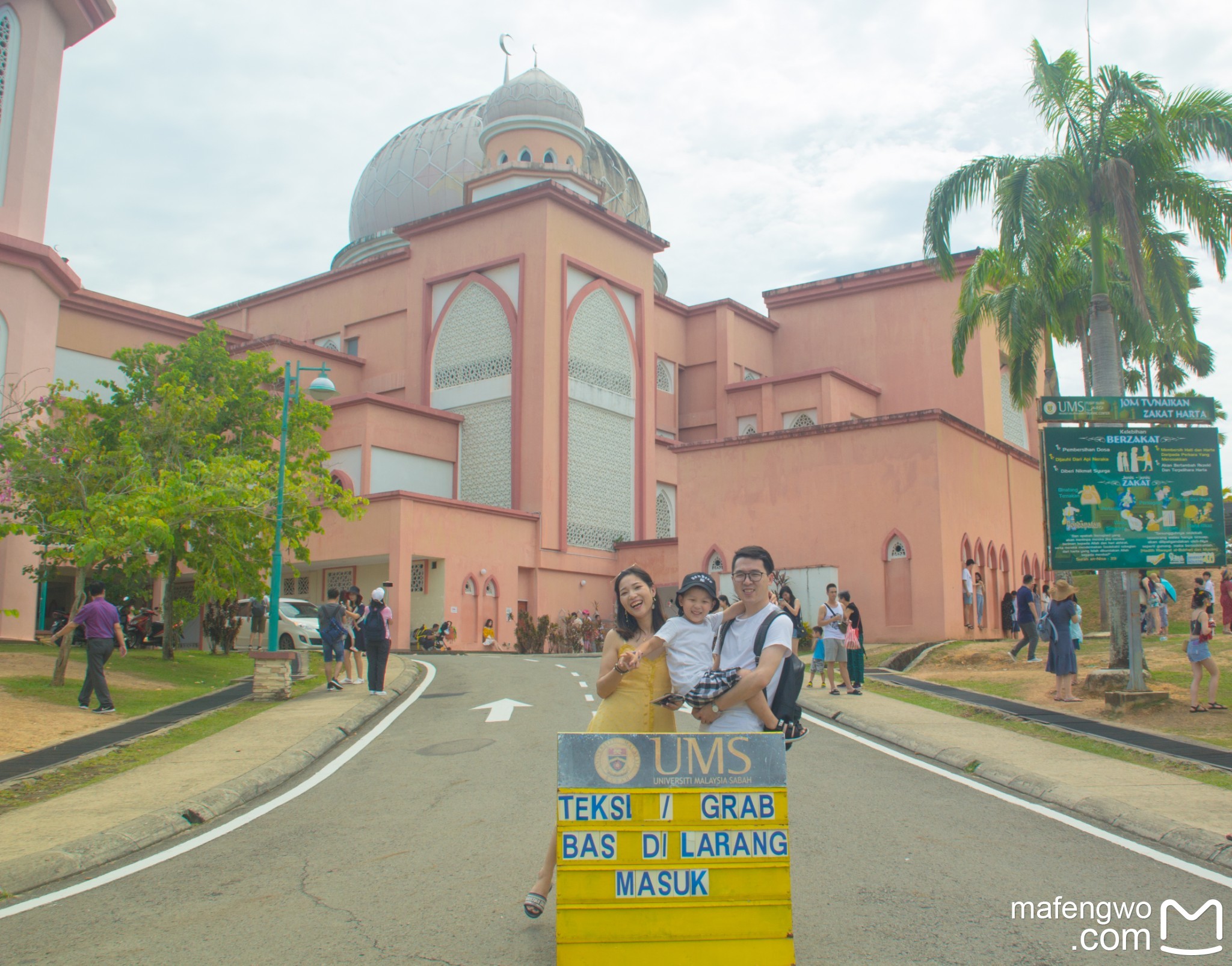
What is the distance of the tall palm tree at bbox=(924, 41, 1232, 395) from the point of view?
17297 mm

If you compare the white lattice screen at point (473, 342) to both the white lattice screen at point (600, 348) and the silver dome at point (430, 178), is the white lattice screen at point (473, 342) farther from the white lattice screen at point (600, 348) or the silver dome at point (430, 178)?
the silver dome at point (430, 178)

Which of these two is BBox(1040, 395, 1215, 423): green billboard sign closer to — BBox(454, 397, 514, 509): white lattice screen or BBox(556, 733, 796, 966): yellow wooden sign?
BBox(556, 733, 796, 966): yellow wooden sign

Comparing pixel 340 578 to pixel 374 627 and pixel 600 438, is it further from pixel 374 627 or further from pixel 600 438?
pixel 374 627

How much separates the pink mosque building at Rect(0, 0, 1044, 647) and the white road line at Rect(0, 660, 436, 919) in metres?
15.8

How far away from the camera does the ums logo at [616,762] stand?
188 inches

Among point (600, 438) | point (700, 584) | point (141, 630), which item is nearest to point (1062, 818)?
point (700, 584)

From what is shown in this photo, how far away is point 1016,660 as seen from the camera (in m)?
21.9

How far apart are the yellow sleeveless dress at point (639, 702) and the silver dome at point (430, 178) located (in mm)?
44009

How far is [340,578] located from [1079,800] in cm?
3042

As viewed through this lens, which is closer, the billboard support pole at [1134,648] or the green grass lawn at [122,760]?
the green grass lawn at [122,760]

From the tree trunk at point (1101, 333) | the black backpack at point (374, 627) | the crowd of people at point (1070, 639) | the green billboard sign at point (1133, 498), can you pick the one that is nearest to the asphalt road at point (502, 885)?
the crowd of people at point (1070, 639)

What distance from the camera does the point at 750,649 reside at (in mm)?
5250

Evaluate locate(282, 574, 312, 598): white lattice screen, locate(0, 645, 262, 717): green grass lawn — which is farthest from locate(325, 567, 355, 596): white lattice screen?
locate(0, 645, 262, 717): green grass lawn

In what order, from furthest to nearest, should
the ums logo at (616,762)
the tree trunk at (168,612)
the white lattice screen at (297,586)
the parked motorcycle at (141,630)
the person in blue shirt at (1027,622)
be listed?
the white lattice screen at (297,586)
the parked motorcycle at (141,630)
the tree trunk at (168,612)
the person in blue shirt at (1027,622)
the ums logo at (616,762)
